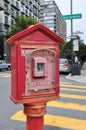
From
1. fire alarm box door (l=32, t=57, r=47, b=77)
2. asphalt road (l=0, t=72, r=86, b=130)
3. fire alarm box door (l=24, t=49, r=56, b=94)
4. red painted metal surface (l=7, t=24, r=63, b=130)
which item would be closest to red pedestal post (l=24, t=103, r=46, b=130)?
red painted metal surface (l=7, t=24, r=63, b=130)

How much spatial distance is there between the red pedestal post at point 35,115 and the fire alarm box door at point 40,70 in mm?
159

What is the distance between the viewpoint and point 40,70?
3.02 m

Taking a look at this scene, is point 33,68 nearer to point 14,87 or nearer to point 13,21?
point 14,87

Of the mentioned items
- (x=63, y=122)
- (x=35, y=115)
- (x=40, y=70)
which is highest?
(x=40, y=70)

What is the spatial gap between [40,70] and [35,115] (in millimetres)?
468

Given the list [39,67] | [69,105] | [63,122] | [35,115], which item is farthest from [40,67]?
[69,105]

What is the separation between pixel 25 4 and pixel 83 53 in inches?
1359

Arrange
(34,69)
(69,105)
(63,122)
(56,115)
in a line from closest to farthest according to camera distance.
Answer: (34,69) < (63,122) < (56,115) < (69,105)

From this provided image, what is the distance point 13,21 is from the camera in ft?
177

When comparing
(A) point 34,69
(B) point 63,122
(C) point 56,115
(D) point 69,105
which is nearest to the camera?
(A) point 34,69

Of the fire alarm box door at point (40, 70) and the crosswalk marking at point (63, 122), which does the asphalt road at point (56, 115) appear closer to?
the crosswalk marking at point (63, 122)

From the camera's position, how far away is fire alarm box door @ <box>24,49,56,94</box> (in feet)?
9.78

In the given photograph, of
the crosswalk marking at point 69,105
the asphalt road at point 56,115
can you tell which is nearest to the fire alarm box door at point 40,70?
the asphalt road at point 56,115

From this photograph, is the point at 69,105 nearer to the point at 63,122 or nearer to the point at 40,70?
the point at 63,122
